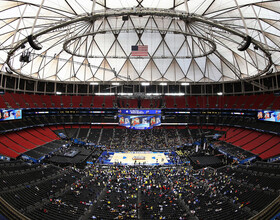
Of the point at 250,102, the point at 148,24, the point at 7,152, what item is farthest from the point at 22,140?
the point at 250,102

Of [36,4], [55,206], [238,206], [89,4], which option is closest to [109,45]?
[89,4]

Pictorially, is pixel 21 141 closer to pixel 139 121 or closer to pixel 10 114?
pixel 10 114

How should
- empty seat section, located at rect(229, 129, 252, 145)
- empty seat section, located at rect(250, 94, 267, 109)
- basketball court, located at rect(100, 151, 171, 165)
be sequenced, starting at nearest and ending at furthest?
1. basketball court, located at rect(100, 151, 171, 165)
2. empty seat section, located at rect(229, 129, 252, 145)
3. empty seat section, located at rect(250, 94, 267, 109)

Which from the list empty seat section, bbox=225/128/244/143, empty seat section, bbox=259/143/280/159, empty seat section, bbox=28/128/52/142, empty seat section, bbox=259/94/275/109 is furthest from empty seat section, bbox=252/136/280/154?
empty seat section, bbox=28/128/52/142

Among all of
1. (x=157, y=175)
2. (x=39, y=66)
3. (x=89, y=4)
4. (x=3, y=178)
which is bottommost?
(x=157, y=175)

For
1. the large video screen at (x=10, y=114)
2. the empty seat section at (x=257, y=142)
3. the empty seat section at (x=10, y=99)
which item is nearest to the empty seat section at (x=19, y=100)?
the empty seat section at (x=10, y=99)

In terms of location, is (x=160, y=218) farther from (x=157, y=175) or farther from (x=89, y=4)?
(x=89, y=4)

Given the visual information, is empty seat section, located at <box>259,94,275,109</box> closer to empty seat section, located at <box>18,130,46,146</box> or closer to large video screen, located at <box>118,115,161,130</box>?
large video screen, located at <box>118,115,161,130</box>
